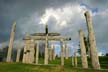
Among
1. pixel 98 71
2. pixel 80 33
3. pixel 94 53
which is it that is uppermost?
pixel 80 33

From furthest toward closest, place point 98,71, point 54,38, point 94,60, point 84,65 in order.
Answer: point 54,38
point 84,65
point 94,60
point 98,71

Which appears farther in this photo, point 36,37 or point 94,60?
point 36,37

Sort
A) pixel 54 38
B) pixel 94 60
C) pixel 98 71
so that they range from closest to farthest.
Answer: pixel 98 71
pixel 94 60
pixel 54 38

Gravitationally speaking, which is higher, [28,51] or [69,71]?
[28,51]

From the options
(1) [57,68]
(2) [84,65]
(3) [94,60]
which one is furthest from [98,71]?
(2) [84,65]

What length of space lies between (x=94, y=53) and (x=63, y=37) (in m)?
12.5

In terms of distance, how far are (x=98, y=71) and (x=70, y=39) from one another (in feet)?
48.6

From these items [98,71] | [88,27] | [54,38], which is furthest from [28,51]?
[98,71]

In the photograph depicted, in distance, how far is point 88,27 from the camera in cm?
2147

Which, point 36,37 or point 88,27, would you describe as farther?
point 36,37

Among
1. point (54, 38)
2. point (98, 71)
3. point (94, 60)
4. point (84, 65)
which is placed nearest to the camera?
point (98, 71)

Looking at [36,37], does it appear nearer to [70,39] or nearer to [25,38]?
[25,38]

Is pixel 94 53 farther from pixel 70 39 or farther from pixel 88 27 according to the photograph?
pixel 70 39

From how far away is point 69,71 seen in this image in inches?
736
